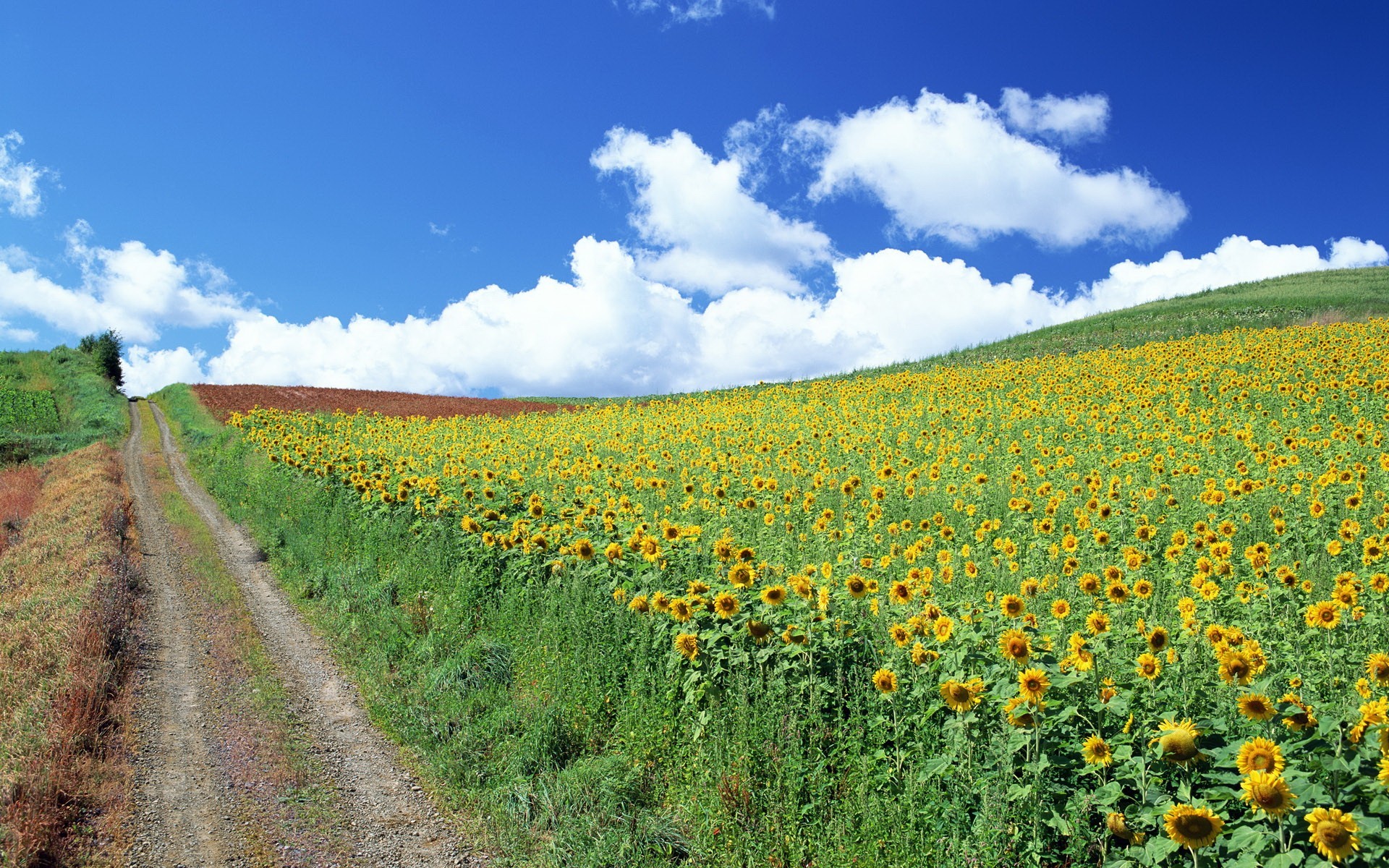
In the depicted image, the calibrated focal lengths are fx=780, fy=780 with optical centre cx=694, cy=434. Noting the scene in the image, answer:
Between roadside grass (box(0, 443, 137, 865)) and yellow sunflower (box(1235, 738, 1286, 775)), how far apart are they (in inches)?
286

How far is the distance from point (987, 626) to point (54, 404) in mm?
62105

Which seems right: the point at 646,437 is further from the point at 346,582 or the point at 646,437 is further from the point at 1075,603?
the point at 1075,603

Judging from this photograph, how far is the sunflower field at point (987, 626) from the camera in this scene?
147 inches

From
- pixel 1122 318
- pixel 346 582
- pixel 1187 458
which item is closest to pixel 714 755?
pixel 346 582

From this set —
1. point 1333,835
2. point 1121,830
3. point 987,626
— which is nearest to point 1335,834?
point 1333,835

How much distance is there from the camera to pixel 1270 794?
3.11 m

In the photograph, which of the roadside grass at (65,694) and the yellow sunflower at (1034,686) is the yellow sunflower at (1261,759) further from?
the roadside grass at (65,694)

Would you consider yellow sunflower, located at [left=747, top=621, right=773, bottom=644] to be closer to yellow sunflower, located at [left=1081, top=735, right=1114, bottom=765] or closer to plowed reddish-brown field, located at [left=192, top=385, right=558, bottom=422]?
yellow sunflower, located at [left=1081, top=735, right=1114, bottom=765]

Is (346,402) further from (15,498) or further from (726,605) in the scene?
(726,605)

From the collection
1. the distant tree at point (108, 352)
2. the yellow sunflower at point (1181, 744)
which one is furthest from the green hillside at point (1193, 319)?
the distant tree at point (108, 352)

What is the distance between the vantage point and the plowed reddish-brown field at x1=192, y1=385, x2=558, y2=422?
39.5 meters

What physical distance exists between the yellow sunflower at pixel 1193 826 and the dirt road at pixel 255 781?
15.5ft

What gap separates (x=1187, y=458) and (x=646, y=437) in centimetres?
1128

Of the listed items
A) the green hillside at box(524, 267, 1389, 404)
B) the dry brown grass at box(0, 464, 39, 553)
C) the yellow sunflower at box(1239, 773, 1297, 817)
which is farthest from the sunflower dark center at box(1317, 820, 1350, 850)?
the green hillside at box(524, 267, 1389, 404)
